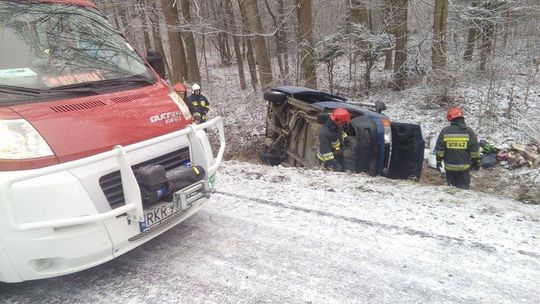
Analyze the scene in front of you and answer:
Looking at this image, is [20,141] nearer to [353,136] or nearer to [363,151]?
[363,151]

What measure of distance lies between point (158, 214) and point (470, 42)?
39.2ft

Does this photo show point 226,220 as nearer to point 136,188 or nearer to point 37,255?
point 136,188

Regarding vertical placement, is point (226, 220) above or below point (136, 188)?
below

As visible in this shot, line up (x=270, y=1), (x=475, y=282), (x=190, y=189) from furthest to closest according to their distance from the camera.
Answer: (x=270, y=1)
(x=190, y=189)
(x=475, y=282)

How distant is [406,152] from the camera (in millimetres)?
6777

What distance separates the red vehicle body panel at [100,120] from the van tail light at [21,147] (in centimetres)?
4

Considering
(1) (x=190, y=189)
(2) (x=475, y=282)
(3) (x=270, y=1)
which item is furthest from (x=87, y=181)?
(3) (x=270, y=1)

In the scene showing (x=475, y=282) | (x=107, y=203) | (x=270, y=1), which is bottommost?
(x=475, y=282)

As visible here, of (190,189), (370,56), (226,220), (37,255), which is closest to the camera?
(37,255)

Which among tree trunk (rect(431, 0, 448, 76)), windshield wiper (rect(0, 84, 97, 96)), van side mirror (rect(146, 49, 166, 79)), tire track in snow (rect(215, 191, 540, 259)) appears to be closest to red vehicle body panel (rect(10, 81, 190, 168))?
windshield wiper (rect(0, 84, 97, 96))

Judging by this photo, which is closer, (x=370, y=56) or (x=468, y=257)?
(x=468, y=257)

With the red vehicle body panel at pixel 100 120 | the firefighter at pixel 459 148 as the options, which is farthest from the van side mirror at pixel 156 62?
the firefighter at pixel 459 148

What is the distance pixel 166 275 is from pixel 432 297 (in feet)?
6.59

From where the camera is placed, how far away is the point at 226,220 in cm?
421
